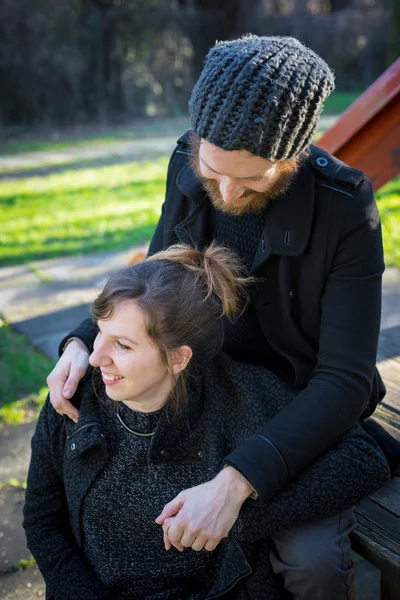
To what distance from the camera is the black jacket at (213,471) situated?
169 cm

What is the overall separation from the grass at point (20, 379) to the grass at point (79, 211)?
156 cm

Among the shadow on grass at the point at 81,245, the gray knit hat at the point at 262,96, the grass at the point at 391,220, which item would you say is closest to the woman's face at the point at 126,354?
the gray knit hat at the point at 262,96

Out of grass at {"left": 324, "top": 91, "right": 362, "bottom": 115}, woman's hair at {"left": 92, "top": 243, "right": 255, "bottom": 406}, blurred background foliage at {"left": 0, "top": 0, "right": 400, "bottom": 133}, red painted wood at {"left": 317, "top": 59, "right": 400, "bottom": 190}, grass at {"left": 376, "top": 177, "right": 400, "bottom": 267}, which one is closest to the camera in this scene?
woman's hair at {"left": 92, "top": 243, "right": 255, "bottom": 406}

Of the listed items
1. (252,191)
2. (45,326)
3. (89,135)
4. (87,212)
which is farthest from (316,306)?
(89,135)

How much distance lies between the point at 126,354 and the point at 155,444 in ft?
0.78

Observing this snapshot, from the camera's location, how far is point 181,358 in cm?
185

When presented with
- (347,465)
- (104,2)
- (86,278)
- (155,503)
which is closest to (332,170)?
(347,465)

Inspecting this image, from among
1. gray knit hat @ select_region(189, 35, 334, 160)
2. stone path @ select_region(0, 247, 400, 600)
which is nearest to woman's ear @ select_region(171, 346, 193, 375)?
gray knit hat @ select_region(189, 35, 334, 160)

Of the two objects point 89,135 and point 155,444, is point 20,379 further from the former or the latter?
point 89,135

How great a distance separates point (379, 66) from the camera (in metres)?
18.3

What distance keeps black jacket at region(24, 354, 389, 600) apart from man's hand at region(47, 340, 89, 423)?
0.10 feet

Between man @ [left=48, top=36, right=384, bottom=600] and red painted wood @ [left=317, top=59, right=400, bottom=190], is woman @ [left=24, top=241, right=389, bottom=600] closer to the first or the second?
man @ [left=48, top=36, right=384, bottom=600]

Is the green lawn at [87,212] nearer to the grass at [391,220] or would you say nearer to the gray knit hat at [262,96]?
the grass at [391,220]

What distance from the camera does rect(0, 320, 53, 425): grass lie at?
344 centimetres
